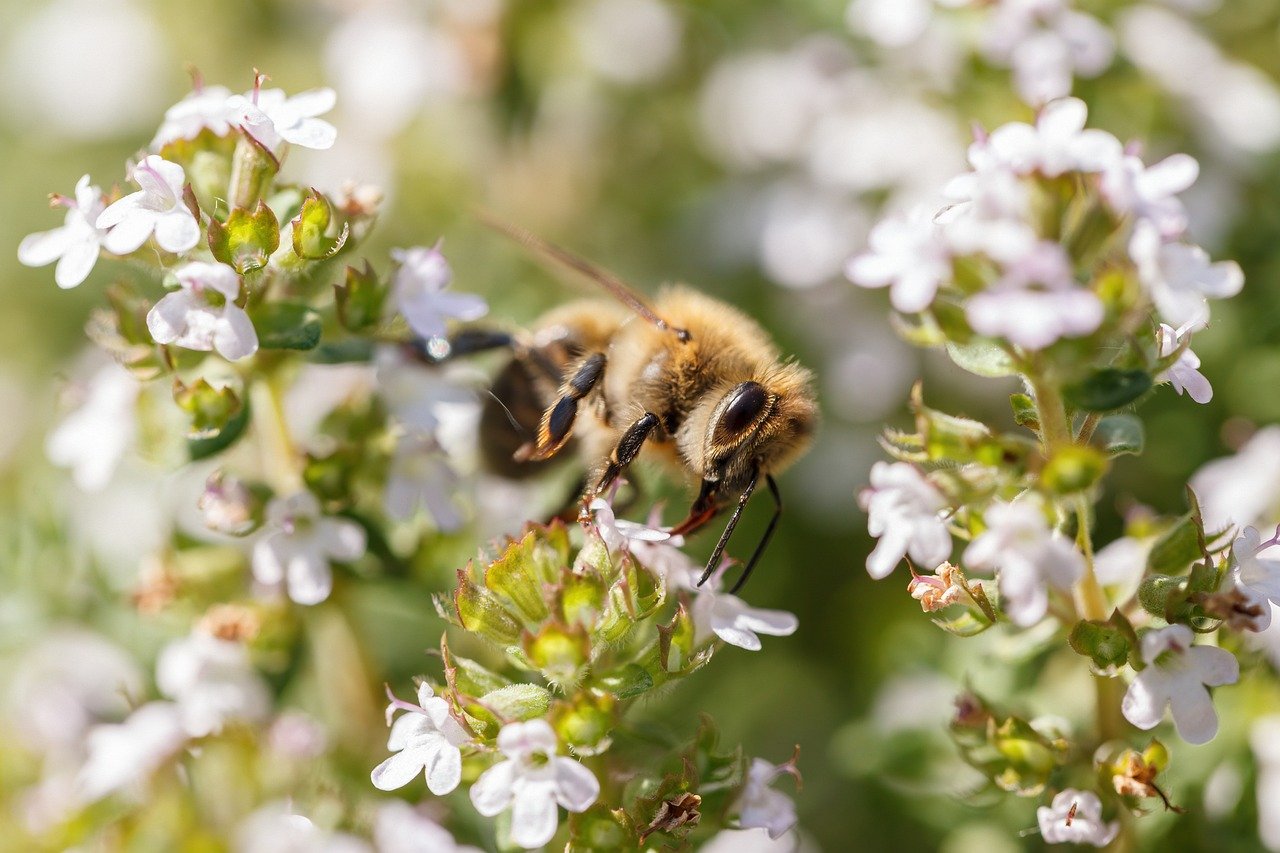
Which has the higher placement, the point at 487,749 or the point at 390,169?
the point at 487,749

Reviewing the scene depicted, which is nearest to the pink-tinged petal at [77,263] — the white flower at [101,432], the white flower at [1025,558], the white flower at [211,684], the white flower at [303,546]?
the white flower at [101,432]

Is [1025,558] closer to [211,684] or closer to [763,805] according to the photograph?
[763,805]

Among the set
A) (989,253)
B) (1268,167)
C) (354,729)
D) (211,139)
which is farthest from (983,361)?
(1268,167)

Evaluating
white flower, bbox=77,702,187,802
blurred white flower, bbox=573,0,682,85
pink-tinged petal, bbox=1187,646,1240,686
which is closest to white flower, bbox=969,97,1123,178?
pink-tinged petal, bbox=1187,646,1240,686

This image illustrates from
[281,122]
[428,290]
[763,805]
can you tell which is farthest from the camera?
[428,290]

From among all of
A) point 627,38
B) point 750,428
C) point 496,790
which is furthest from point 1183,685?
point 627,38

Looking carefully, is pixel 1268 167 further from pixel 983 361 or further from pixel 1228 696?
pixel 983 361
